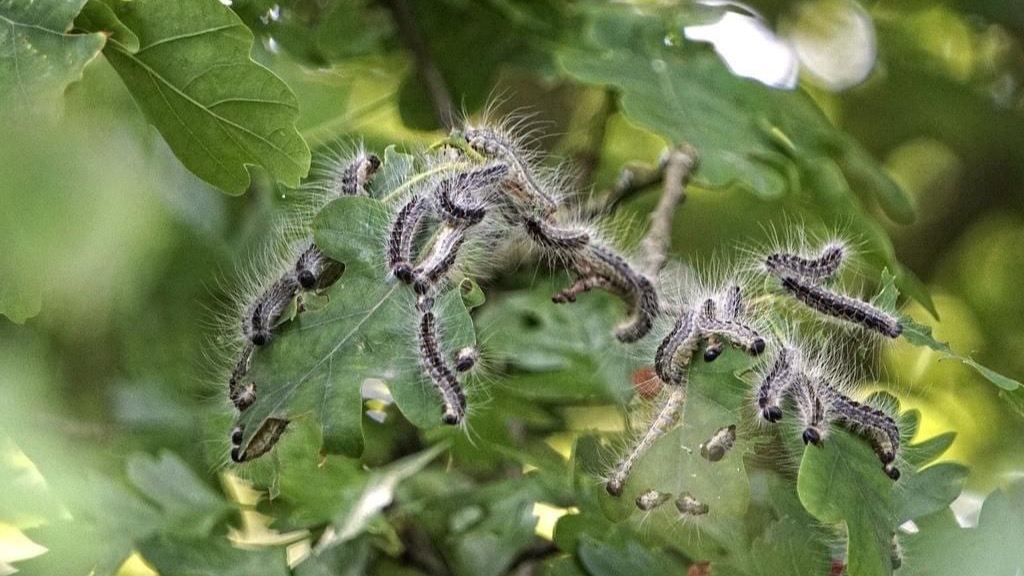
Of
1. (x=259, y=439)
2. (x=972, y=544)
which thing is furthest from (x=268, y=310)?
(x=972, y=544)

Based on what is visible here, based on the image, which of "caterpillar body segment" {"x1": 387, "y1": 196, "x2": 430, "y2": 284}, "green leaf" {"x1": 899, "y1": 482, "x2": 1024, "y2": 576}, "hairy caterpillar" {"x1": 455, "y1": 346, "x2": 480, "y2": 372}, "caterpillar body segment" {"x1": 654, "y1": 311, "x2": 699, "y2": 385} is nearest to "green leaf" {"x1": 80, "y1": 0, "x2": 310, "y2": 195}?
"caterpillar body segment" {"x1": 387, "y1": 196, "x2": 430, "y2": 284}

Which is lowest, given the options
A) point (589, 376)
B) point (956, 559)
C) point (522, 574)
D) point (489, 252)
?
point (522, 574)

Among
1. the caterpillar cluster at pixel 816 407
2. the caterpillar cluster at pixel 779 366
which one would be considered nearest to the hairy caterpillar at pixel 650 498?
the caterpillar cluster at pixel 779 366

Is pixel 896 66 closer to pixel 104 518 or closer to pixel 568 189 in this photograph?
pixel 568 189

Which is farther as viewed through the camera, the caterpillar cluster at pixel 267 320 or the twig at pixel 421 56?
the twig at pixel 421 56

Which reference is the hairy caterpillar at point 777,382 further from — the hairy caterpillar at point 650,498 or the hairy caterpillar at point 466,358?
the hairy caterpillar at point 466,358

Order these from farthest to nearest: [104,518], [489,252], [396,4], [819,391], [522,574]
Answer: [396,4] < [522,574] < [104,518] < [489,252] < [819,391]

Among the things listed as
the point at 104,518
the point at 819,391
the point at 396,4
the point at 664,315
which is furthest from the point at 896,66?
the point at 104,518

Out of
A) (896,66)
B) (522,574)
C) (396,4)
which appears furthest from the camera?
(896,66)
